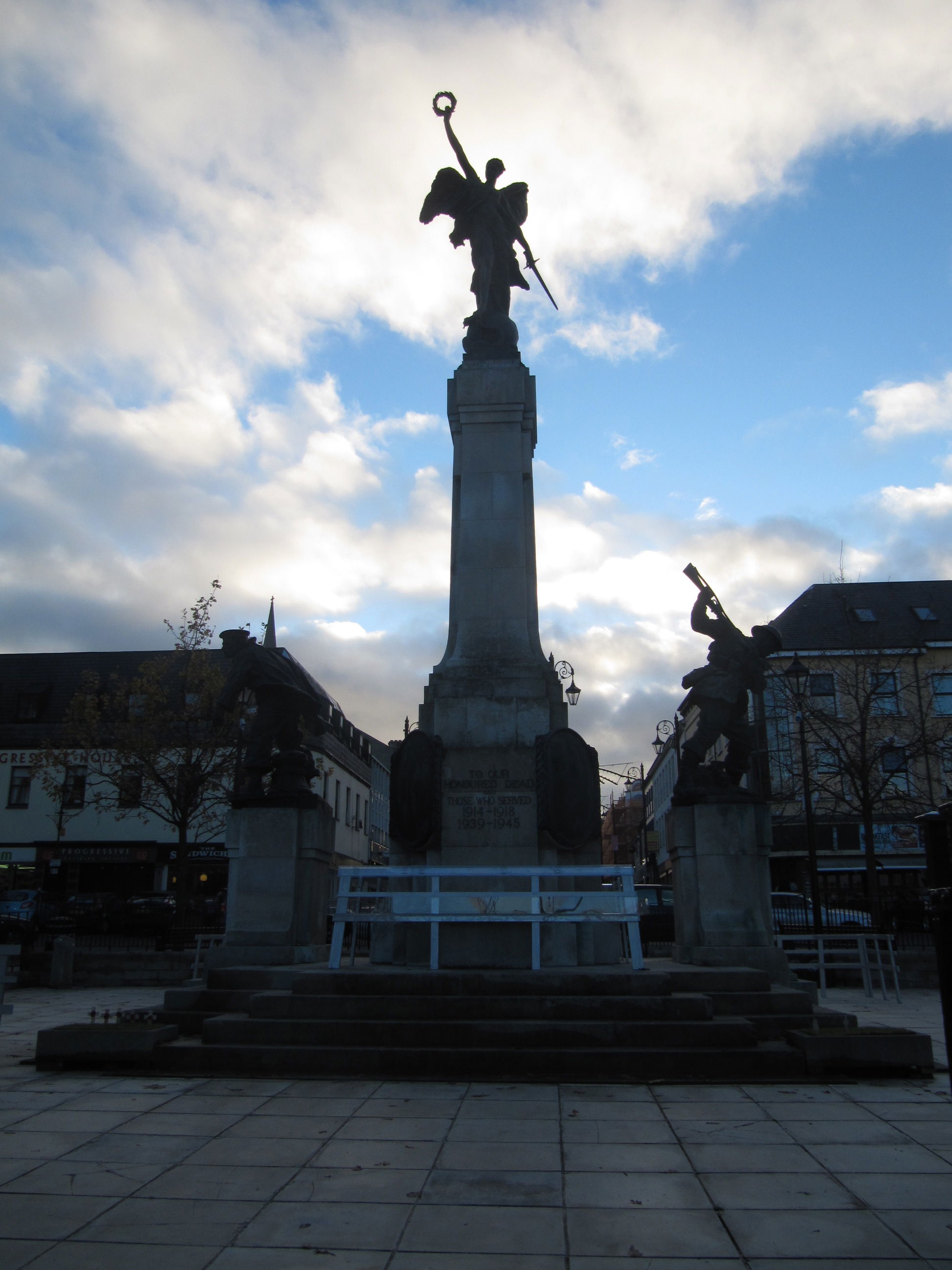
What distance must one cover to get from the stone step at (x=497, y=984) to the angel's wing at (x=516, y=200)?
11541mm

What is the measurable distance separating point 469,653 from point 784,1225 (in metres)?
8.61

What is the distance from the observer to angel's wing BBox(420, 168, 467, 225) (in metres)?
15.0

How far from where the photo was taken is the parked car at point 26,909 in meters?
28.0

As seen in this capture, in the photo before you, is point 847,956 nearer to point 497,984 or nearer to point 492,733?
point 492,733

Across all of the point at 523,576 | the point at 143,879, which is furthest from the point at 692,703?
the point at 143,879

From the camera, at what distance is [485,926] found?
36.0 feet

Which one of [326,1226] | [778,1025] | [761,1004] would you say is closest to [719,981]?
[761,1004]

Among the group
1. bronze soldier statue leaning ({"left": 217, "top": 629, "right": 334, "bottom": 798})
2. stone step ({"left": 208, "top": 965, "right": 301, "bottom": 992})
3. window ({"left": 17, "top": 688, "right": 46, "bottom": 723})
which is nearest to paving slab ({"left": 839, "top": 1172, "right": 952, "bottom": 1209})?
stone step ({"left": 208, "top": 965, "right": 301, "bottom": 992})

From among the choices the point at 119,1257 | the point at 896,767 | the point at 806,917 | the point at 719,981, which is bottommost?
the point at 119,1257

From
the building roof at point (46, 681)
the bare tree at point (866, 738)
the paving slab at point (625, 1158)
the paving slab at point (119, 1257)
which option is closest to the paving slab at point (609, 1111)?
the paving slab at point (625, 1158)

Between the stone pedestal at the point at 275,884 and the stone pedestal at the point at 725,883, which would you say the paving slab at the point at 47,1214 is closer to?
the stone pedestal at the point at 275,884

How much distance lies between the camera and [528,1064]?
793cm

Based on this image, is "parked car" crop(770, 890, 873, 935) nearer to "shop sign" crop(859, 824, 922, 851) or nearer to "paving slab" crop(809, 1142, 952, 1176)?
"shop sign" crop(859, 824, 922, 851)

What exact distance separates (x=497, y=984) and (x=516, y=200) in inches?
469
